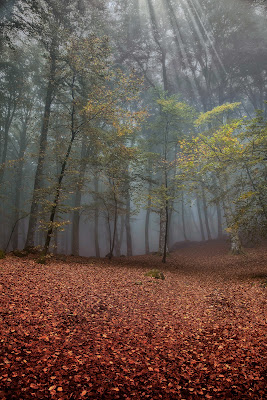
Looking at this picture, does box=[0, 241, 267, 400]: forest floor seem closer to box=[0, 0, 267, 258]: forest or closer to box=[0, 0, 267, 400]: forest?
box=[0, 0, 267, 400]: forest

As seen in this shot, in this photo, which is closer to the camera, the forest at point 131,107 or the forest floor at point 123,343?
the forest floor at point 123,343

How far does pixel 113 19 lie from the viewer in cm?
1877

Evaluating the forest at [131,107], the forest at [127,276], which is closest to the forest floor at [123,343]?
the forest at [127,276]

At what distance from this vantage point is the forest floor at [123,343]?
280cm

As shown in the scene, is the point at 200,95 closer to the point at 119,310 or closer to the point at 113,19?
the point at 113,19

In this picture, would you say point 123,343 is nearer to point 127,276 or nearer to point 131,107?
point 127,276

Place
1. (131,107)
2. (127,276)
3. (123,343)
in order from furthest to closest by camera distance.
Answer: (131,107), (127,276), (123,343)

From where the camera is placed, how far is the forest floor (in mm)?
2805

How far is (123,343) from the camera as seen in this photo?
3852 millimetres

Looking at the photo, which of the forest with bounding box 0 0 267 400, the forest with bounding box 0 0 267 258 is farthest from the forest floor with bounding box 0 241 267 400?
the forest with bounding box 0 0 267 258

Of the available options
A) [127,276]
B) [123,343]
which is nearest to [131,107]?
[127,276]

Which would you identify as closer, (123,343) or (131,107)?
(123,343)

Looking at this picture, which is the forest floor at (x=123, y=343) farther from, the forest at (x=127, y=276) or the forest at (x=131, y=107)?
the forest at (x=131, y=107)

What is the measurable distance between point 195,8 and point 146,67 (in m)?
6.59
